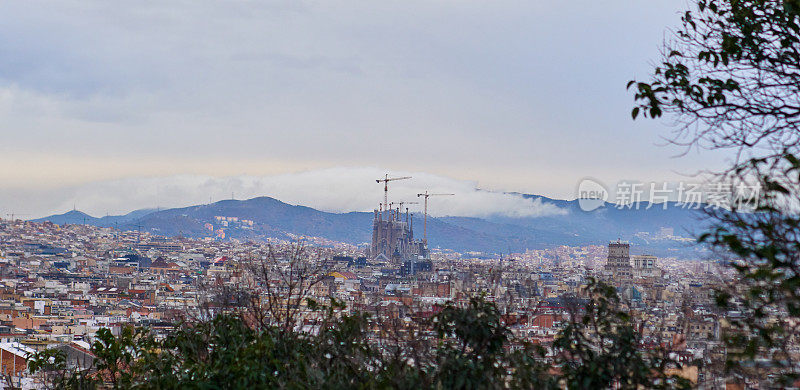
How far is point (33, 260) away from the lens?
186ft

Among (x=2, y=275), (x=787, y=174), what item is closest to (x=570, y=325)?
(x=787, y=174)

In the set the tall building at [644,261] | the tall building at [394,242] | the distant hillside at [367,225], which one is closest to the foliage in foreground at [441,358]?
the tall building at [644,261]

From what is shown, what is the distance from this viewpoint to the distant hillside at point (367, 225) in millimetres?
67688

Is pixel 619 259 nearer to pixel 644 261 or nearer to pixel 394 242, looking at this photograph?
pixel 644 261

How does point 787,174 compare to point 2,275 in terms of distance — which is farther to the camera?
point 2,275

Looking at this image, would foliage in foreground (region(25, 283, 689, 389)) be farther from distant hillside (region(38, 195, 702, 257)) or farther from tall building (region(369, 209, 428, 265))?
tall building (region(369, 209, 428, 265))

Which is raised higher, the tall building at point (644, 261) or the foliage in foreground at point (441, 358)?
the foliage in foreground at point (441, 358)

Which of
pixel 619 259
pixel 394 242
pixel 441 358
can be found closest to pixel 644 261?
pixel 619 259

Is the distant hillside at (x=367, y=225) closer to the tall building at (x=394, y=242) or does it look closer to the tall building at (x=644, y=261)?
the tall building at (x=394, y=242)

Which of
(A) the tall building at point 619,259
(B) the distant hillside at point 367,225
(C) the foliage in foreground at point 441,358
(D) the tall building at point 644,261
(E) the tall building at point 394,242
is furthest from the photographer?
(E) the tall building at point 394,242

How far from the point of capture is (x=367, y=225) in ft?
304

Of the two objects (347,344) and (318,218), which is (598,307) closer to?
(347,344)

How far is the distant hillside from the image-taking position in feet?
222

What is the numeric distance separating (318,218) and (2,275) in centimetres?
4107
